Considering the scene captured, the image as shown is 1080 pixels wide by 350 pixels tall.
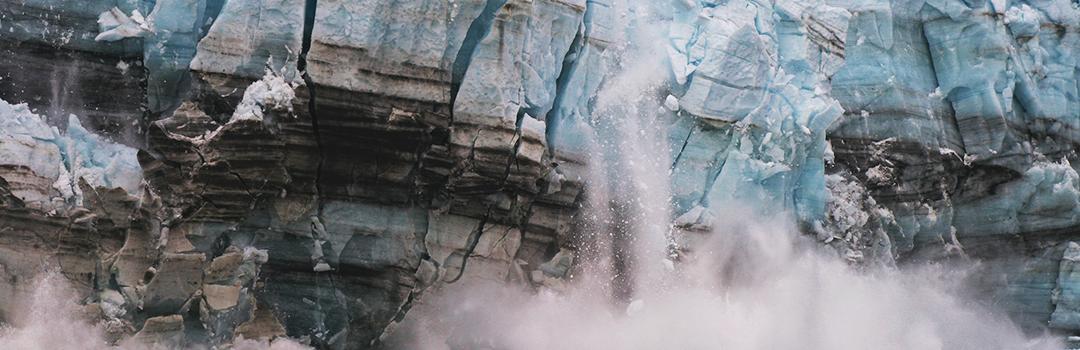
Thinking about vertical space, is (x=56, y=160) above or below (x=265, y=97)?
below

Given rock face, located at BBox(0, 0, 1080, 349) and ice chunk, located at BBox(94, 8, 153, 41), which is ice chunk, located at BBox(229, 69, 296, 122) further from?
ice chunk, located at BBox(94, 8, 153, 41)

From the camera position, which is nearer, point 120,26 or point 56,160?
point 56,160

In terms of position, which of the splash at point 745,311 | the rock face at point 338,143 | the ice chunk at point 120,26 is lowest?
the splash at point 745,311

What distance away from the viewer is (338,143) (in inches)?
307

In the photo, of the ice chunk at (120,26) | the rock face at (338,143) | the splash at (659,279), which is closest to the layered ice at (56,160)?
the rock face at (338,143)

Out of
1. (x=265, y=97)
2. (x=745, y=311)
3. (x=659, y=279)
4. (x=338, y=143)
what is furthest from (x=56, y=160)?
(x=745, y=311)

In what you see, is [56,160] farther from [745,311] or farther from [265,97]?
[745,311]

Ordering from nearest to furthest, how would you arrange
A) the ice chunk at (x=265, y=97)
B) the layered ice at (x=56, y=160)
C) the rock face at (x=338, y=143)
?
the layered ice at (x=56, y=160)
the rock face at (x=338, y=143)
the ice chunk at (x=265, y=97)

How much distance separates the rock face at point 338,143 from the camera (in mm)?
7426

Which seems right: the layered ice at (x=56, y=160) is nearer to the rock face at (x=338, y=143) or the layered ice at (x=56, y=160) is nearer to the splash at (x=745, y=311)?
the rock face at (x=338, y=143)

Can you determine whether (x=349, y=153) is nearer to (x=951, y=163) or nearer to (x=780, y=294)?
(x=780, y=294)

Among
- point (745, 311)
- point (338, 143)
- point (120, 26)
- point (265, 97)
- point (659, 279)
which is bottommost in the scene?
point (745, 311)

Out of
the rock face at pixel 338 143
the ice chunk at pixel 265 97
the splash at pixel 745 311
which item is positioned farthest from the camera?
the splash at pixel 745 311

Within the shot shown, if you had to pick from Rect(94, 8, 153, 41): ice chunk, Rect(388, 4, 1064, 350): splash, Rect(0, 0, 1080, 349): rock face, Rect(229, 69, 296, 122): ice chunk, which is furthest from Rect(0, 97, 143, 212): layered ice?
Rect(388, 4, 1064, 350): splash
